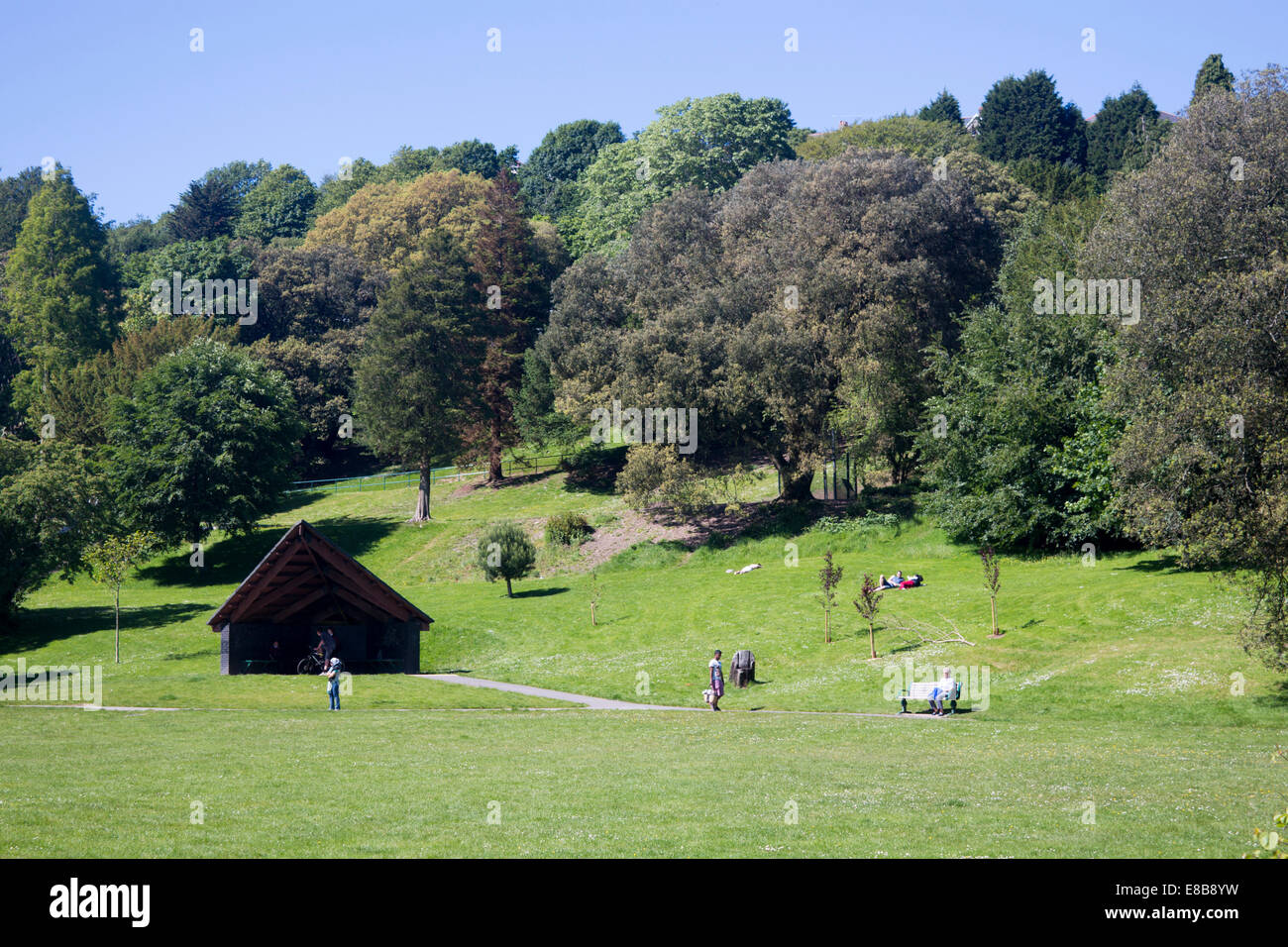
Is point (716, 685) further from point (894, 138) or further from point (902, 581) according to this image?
point (894, 138)

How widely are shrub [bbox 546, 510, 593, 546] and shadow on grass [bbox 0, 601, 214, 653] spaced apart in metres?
19.3

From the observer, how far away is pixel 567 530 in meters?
63.8

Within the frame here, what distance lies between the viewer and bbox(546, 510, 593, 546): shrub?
63.6 m

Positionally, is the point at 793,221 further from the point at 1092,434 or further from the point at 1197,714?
the point at 1197,714

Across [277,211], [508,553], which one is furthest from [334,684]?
[277,211]

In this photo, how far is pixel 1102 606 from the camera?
3812 cm

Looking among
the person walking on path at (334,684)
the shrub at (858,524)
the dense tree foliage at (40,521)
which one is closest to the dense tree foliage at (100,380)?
the dense tree foliage at (40,521)

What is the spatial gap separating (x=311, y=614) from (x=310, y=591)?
1190mm

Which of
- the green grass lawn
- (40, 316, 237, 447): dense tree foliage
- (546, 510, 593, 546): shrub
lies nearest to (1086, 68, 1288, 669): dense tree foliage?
the green grass lawn

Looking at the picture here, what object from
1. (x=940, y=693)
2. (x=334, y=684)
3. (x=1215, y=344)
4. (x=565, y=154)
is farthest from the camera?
(x=565, y=154)

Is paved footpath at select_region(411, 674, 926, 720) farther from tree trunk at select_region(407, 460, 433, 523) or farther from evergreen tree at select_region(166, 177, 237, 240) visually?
evergreen tree at select_region(166, 177, 237, 240)

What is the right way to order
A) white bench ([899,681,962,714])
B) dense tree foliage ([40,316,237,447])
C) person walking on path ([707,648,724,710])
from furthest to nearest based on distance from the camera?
dense tree foliage ([40,316,237,447]) → person walking on path ([707,648,724,710]) → white bench ([899,681,962,714])
